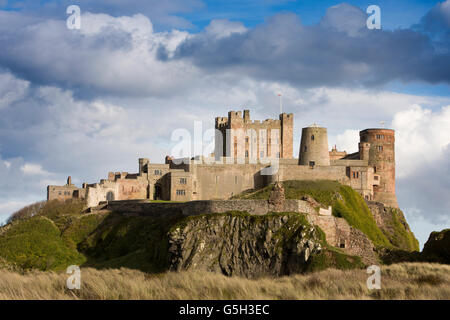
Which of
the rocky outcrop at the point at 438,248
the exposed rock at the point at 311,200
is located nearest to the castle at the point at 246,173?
the exposed rock at the point at 311,200

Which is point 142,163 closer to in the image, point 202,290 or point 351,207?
point 351,207

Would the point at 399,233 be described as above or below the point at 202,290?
below

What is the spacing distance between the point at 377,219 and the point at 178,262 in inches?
1195

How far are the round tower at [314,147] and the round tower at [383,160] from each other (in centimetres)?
810

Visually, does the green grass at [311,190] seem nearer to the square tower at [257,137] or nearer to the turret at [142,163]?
the square tower at [257,137]

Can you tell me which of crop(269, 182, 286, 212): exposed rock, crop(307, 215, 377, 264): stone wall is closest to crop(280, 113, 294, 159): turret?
crop(307, 215, 377, 264): stone wall

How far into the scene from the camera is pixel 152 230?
59.8m

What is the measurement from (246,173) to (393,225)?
19.5m

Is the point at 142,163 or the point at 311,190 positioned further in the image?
the point at 142,163

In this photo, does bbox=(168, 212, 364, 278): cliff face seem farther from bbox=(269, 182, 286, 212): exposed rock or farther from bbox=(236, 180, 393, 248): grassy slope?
bbox=(236, 180, 393, 248): grassy slope

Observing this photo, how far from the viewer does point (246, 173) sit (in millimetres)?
74688

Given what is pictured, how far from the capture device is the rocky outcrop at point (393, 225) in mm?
67812

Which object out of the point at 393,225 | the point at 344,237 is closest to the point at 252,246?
the point at 344,237
